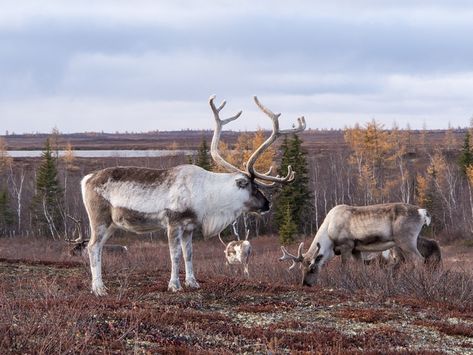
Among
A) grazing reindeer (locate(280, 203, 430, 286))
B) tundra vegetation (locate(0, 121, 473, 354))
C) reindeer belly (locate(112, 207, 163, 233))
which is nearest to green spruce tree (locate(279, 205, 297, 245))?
tundra vegetation (locate(0, 121, 473, 354))

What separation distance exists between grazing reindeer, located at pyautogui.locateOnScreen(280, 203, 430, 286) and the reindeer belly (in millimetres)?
5547

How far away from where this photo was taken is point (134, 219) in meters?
9.80

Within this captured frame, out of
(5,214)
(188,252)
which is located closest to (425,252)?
(188,252)

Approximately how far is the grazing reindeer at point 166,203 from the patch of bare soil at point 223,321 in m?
0.65

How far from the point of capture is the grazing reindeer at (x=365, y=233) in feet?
47.0

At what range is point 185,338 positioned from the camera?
264 inches

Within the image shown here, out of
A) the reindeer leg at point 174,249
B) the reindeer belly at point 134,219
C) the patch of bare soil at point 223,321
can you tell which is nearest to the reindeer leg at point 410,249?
the patch of bare soil at point 223,321

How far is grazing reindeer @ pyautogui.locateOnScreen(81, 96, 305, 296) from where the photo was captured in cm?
976

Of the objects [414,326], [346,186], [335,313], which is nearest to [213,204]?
[335,313]

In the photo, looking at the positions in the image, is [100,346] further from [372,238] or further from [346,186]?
[346,186]

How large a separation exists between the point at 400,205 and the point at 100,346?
32.0 feet

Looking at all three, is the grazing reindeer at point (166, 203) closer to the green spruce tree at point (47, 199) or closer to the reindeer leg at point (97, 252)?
the reindeer leg at point (97, 252)

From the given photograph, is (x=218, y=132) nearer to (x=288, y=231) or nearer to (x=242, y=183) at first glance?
(x=242, y=183)

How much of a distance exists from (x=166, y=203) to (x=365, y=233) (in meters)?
6.32
